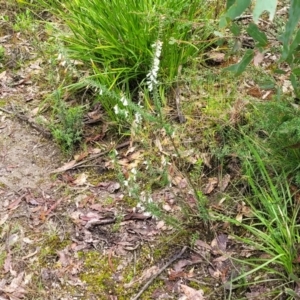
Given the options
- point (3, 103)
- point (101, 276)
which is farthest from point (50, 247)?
point (3, 103)

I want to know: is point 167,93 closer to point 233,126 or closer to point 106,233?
point 233,126

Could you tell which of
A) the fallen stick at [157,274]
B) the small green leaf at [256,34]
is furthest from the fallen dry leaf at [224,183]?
the small green leaf at [256,34]

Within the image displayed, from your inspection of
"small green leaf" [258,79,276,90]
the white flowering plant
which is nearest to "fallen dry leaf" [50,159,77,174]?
the white flowering plant

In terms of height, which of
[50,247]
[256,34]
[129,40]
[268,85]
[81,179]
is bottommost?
[50,247]

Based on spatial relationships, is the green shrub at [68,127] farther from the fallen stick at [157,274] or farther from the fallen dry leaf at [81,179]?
the fallen stick at [157,274]

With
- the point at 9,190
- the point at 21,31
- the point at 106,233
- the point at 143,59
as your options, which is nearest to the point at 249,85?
the point at 143,59

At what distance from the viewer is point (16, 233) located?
2793 mm

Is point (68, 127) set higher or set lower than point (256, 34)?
lower

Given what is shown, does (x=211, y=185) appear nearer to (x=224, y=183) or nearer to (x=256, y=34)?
(x=224, y=183)

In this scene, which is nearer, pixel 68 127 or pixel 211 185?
pixel 211 185

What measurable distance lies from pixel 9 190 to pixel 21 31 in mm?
1771

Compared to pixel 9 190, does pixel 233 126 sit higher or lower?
higher

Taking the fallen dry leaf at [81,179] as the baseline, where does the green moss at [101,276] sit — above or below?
below

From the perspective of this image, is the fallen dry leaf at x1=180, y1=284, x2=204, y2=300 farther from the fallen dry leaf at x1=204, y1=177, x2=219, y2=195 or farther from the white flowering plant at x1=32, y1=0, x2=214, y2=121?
the white flowering plant at x1=32, y1=0, x2=214, y2=121
